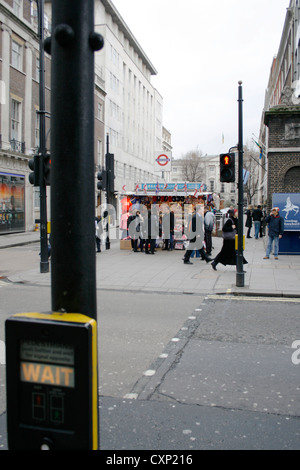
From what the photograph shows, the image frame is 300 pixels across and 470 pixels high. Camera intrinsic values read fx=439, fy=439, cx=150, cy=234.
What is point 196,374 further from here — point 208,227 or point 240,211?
point 208,227

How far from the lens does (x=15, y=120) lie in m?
28.5

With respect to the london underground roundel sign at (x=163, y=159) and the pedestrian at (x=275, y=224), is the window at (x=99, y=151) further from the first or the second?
the pedestrian at (x=275, y=224)

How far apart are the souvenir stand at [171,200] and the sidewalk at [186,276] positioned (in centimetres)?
225

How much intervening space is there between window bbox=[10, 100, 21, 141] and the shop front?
2659 millimetres

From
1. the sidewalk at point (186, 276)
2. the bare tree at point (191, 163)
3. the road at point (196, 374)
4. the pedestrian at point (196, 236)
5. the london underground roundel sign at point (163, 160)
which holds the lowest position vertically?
the road at point (196, 374)

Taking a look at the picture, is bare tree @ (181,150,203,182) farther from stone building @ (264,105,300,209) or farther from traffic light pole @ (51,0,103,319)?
traffic light pole @ (51,0,103,319)

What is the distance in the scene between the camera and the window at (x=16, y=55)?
2786cm

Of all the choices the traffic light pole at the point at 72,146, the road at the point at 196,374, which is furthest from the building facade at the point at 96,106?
the traffic light pole at the point at 72,146

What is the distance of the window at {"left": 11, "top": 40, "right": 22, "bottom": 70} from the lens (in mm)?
27864

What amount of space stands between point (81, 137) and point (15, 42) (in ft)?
98.7

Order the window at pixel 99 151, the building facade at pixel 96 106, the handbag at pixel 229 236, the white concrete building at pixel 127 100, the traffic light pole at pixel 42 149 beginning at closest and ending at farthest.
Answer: the traffic light pole at pixel 42 149 < the handbag at pixel 229 236 < the building facade at pixel 96 106 < the window at pixel 99 151 < the white concrete building at pixel 127 100

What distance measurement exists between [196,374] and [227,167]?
691cm

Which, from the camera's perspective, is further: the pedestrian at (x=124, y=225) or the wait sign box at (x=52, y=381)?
the pedestrian at (x=124, y=225)
